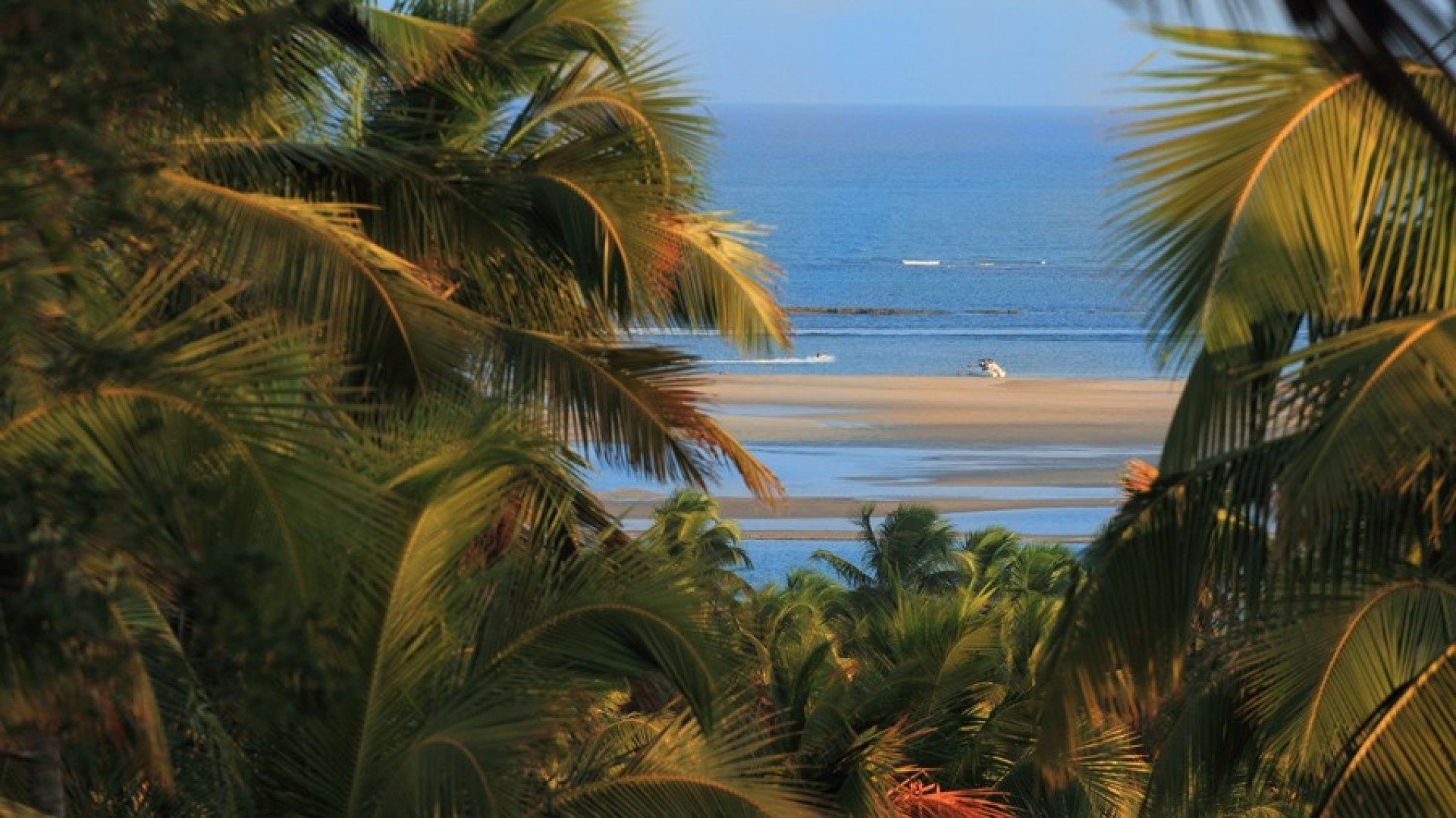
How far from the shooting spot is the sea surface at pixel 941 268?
205ft

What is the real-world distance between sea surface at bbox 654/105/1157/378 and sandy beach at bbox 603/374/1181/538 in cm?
214

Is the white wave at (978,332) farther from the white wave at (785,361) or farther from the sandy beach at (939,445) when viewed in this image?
the sandy beach at (939,445)

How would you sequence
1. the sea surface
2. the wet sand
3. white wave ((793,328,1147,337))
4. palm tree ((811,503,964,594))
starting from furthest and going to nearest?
1. white wave ((793,328,1147,337))
2. the sea surface
3. the wet sand
4. palm tree ((811,503,964,594))

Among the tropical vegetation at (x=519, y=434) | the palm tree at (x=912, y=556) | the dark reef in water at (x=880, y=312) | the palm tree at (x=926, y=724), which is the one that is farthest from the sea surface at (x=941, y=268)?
the palm tree at (x=926, y=724)

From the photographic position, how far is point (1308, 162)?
600 centimetres

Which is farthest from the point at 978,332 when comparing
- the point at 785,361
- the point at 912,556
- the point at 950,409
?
the point at 912,556

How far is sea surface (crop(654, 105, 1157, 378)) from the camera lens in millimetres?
62344

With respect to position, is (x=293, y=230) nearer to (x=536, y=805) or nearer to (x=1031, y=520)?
(x=536, y=805)

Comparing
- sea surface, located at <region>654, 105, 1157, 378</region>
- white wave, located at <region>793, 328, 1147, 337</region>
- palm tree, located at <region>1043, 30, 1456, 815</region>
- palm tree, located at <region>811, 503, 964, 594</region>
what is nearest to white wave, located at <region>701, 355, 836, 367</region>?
sea surface, located at <region>654, 105, 1157, 378</region>

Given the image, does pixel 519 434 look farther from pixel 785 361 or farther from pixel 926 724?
pixel 785 361

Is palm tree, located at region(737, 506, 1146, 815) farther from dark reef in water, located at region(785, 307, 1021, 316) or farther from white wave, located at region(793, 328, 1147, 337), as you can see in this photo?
dark reef in water, located at region(785, 307, 1021, 316)

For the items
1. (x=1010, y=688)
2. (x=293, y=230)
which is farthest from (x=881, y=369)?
(x=293, y=230)

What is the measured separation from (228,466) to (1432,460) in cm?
382

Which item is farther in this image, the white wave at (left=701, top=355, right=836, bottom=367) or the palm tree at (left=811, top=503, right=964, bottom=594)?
the white wave at (left=701, top=355, right=836, bottom=367)
